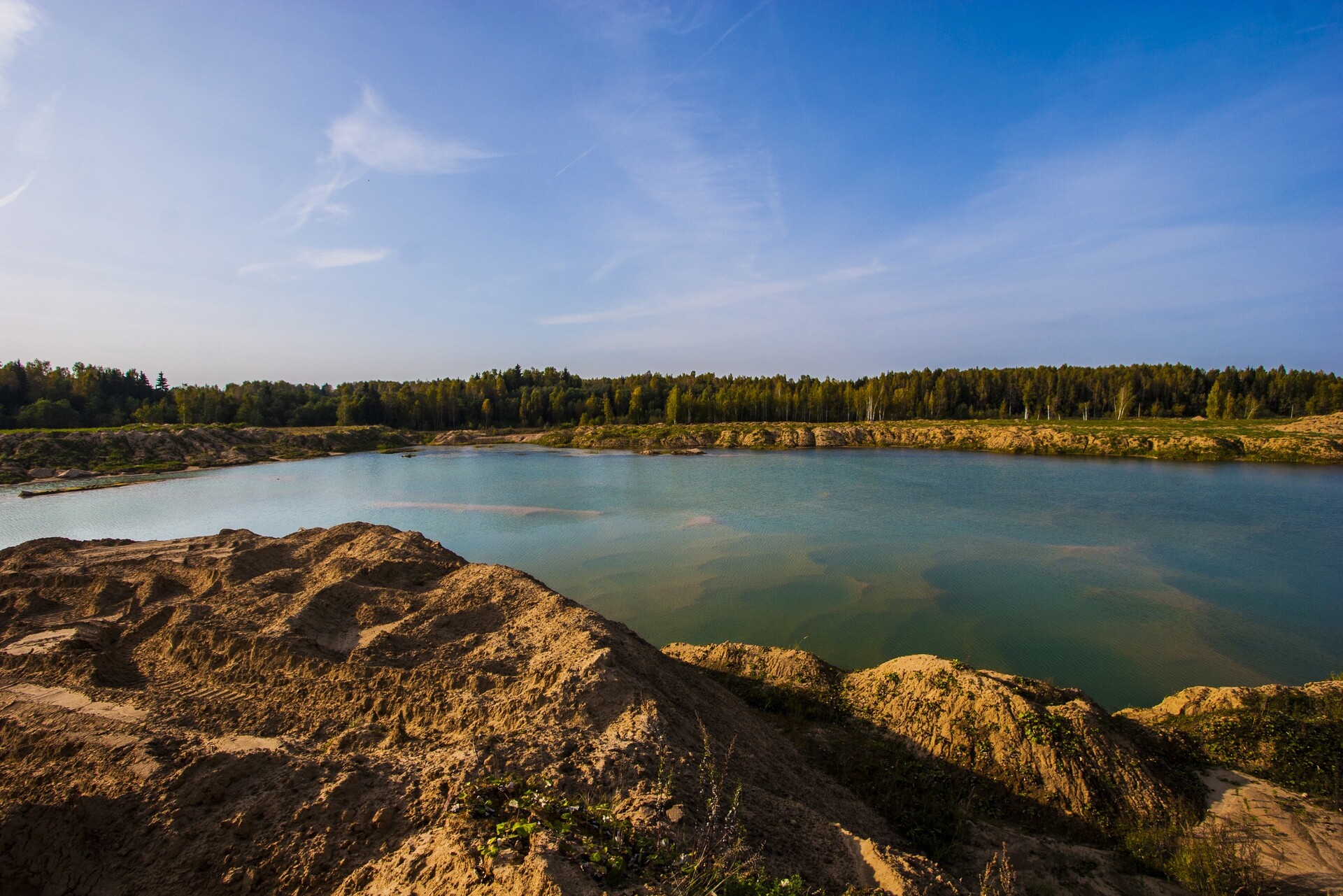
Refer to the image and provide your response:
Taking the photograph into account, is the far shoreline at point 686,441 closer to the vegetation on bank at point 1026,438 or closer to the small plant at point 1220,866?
the vegetation on bank at point 1026,438

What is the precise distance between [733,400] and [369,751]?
91.4m

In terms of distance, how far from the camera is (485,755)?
14.8 feet

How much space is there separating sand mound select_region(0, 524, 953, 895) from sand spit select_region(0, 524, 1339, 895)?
2 cm

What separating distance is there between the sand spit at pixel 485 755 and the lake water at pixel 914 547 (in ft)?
14.1

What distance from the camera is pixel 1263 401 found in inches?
3130

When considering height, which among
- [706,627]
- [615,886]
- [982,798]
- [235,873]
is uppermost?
[615,886]

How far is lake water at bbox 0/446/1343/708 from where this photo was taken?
466 inches

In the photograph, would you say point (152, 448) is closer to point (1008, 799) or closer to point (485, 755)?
point (485, 755)

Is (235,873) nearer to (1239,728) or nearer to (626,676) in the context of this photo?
(626,676)

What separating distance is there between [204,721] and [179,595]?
4.72 m

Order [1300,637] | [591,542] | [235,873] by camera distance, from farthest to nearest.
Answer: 1. [591,542]
2. [1300,637]
3. [235,873]

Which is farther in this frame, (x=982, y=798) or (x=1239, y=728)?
(x=1239, y=728)

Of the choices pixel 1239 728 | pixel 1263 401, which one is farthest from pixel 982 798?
pixel 1263 401

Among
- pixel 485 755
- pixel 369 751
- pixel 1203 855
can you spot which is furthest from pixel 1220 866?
pixel 369 751
